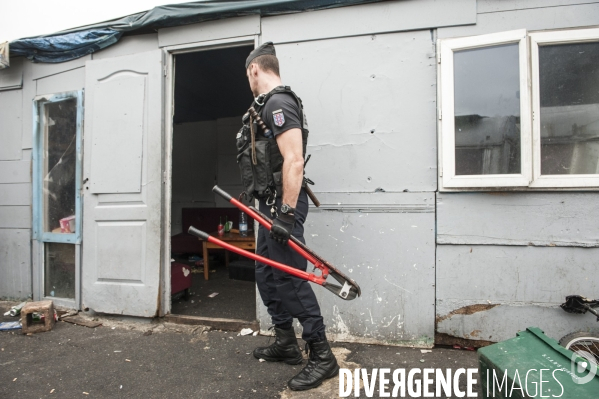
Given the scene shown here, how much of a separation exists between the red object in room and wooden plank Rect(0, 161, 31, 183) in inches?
81.0

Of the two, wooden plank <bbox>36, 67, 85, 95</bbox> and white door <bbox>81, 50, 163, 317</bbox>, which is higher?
wooden plank <bbox>36, 67, 85, 95</bbox>

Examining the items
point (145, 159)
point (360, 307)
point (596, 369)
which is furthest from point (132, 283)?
point (596, 369)

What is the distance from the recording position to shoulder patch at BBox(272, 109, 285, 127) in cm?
212

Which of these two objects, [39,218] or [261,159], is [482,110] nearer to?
[261,159]

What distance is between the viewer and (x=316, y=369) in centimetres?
227

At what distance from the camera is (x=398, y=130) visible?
2.86 metres

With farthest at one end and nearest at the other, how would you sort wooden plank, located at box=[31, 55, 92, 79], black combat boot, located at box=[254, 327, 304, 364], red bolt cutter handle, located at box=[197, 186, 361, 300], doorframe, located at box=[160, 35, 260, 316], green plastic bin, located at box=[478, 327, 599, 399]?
wooden plank, located at box=[31, 55, 92, 79]
doorframe, located at box=[160, 35, 260, 316]
black combat boot, located at box=[254, 327, 304, 364]
red bolt cutter handle, located at box=[197, 186, 361, 300]
green plastic bin, located at box=[478, 327, 599, 399]

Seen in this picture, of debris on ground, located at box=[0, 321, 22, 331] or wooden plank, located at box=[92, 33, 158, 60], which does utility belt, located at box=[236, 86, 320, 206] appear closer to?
wooden plank, located at box=[92, 33, 158, 60]

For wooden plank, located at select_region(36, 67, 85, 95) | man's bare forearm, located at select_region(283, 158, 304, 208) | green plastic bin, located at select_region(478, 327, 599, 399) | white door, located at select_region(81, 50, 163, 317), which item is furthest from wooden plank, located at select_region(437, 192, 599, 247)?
wooden plank, located at select_region(36, 67, 85, 95)

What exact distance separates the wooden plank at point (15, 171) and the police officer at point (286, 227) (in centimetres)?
329

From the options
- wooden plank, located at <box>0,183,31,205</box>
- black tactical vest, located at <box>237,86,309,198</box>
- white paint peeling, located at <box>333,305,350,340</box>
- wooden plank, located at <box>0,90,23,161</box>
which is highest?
wooden plank, located at <box>0,90,23,161</box>

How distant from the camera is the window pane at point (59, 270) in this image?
3.80m

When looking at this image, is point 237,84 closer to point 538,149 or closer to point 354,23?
point 354,23

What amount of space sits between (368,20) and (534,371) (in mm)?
2734
